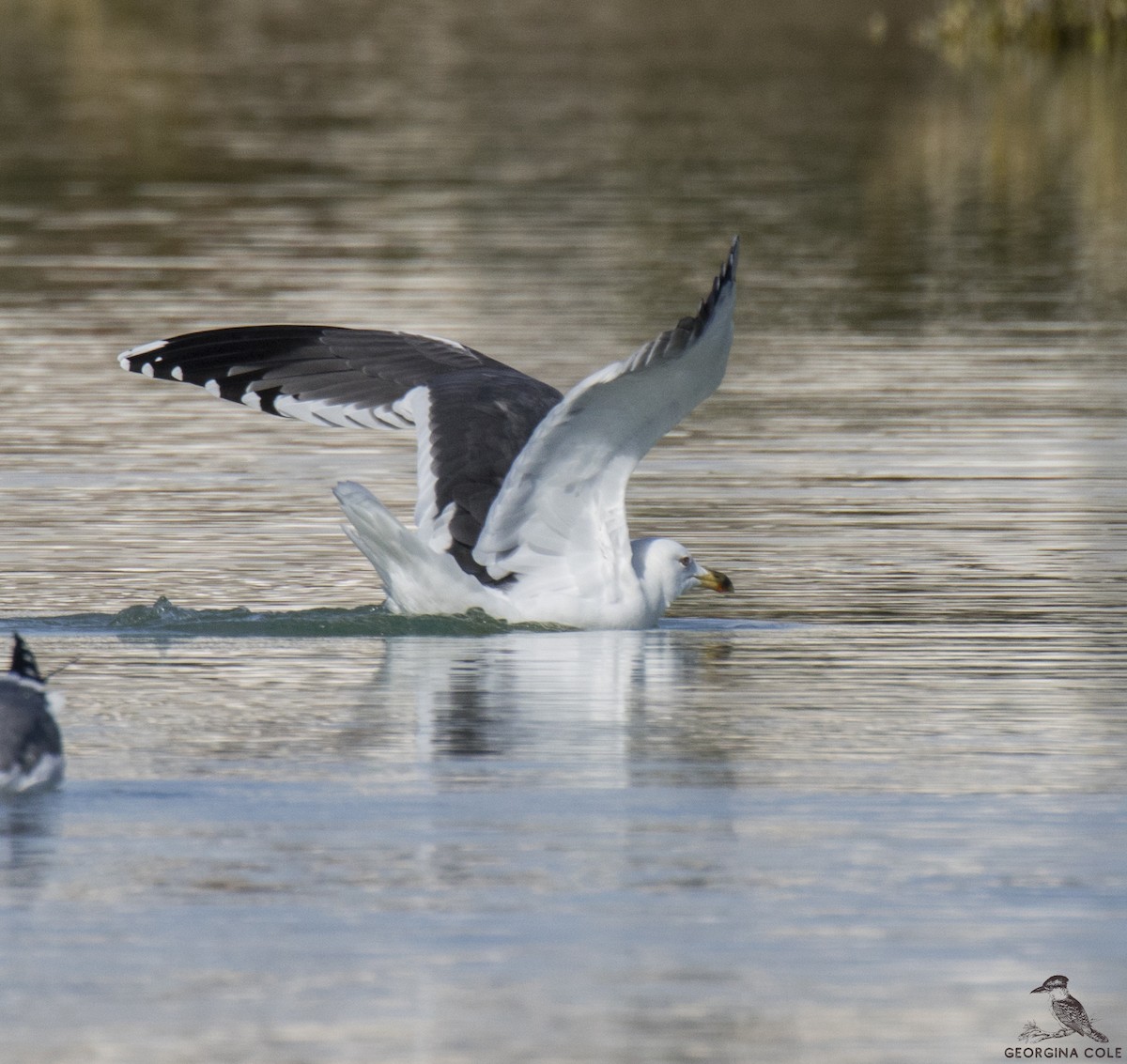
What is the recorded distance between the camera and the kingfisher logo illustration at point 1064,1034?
228 inches

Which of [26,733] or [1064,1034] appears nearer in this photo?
Result: [1064,1034]

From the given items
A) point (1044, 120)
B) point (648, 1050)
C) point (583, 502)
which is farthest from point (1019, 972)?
point (1044, 120)

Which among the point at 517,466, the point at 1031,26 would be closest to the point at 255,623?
the point at 517,466

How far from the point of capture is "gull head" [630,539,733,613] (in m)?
9.95

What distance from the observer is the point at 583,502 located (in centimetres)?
973

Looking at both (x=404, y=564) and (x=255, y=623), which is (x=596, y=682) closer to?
(x=404, y=564)

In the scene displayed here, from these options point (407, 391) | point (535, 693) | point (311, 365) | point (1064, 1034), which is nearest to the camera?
point (1064, 1034)

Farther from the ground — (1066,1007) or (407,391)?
(407,391)

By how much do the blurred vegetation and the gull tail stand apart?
35508mm

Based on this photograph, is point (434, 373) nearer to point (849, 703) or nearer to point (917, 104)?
point (849, 703)

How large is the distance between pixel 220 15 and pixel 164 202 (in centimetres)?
3550

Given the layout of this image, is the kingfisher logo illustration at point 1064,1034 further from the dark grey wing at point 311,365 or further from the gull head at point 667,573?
the dark grey wing at point 311,365

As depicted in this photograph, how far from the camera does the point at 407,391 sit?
10.8 m

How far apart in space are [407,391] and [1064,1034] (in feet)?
17.7
